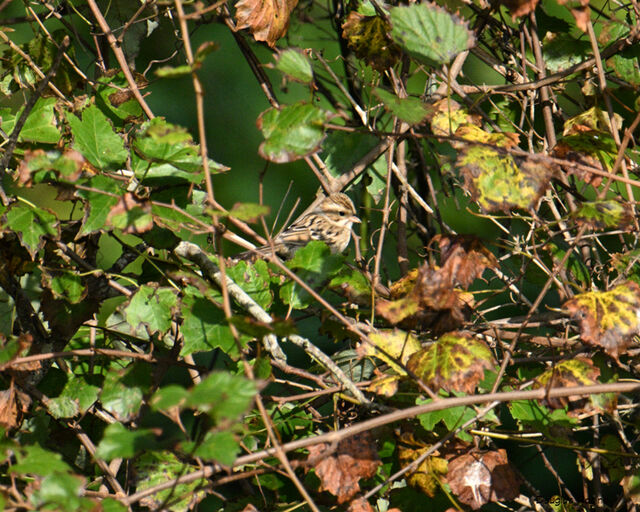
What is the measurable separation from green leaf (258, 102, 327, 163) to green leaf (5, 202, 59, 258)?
2.18 feet

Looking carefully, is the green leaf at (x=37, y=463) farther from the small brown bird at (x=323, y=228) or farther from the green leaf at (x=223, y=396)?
the small brown bird at (x=323, y=228)

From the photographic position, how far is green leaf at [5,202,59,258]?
6.55 feet

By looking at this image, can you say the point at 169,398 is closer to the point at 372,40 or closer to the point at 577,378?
the point at 577,378

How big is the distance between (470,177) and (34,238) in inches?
49.0

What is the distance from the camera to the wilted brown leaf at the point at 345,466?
6.35ft

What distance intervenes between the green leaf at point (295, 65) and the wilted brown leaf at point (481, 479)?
4.12 feet

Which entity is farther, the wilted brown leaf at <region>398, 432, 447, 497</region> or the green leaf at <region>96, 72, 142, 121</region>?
the green leaf at <region>96, 72, 142, 121</region>

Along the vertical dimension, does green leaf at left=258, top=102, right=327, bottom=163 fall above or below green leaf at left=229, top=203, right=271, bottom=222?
above

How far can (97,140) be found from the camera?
2121mm

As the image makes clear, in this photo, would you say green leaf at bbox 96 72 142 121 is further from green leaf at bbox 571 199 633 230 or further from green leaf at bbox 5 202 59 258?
green leaf at bbox 571 199 633 230

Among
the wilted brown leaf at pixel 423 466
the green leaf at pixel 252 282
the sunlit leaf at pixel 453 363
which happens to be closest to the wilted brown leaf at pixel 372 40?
the green leaf at pixel 252 282

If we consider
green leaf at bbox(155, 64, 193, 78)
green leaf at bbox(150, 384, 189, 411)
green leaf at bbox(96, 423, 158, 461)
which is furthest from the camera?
green leaf at bbox(155, 64, 193, 78)

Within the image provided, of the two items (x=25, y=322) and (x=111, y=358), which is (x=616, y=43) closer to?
(x=111, y=358)

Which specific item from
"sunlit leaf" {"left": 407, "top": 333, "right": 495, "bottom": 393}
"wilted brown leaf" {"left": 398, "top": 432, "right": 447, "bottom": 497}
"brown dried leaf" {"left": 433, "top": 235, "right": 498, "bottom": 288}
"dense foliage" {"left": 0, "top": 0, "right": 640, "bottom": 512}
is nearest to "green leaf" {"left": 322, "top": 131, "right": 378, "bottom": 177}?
"dense foliage" {"left": 0, "top": 0, "right": 640, "bottom": 512}
